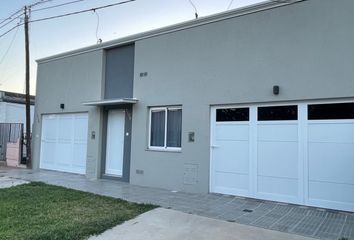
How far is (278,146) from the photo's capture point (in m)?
7.96

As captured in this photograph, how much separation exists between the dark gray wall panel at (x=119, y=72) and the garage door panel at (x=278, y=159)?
5.11 metres

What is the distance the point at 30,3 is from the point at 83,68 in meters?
4.84

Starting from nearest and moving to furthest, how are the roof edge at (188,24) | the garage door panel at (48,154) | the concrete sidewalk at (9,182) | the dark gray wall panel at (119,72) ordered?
the roof edge at (188,24) → the concrete sidewalk at (9,182) → the dark gray wall panel at (119,72) → the garage door panel at (48,154)

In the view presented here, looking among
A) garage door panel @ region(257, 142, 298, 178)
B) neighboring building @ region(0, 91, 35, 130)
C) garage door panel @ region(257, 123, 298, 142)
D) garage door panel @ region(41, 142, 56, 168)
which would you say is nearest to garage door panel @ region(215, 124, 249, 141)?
garage door panel @ region(257, 123, 298, 142)

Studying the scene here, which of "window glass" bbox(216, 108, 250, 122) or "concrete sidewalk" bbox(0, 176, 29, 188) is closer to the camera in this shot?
"window glass" bbox(216, 108, 250, 122)

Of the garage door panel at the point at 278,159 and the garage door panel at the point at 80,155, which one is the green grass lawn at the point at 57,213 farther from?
the garage door panel at the point at 80,155

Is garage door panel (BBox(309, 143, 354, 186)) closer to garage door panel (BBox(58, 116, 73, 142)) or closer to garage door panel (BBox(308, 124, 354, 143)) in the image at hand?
garage door panel (BBox(308, 124, 354, 143))

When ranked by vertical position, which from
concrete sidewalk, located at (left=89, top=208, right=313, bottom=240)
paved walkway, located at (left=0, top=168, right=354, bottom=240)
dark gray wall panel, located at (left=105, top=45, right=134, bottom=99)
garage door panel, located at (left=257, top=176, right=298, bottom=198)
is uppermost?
dark gray wall panel, located at (left=105, top=45, right=134, bottom=99)

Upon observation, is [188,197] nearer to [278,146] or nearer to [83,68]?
[278,146]

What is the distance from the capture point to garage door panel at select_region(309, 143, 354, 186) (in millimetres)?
7055

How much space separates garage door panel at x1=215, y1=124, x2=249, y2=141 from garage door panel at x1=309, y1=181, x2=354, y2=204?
2.02m

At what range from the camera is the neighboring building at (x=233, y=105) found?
729 cm

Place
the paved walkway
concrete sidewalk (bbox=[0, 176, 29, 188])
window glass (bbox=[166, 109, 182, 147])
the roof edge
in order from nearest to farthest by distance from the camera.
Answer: the paved walkway, the roof edge, window glass (bbox=[166, 109, 182, 147]), concrete sidewalk (bbox=[0, 176, 29, 188])

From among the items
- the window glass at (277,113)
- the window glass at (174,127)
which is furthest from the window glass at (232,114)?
the window glass at (174,127)
